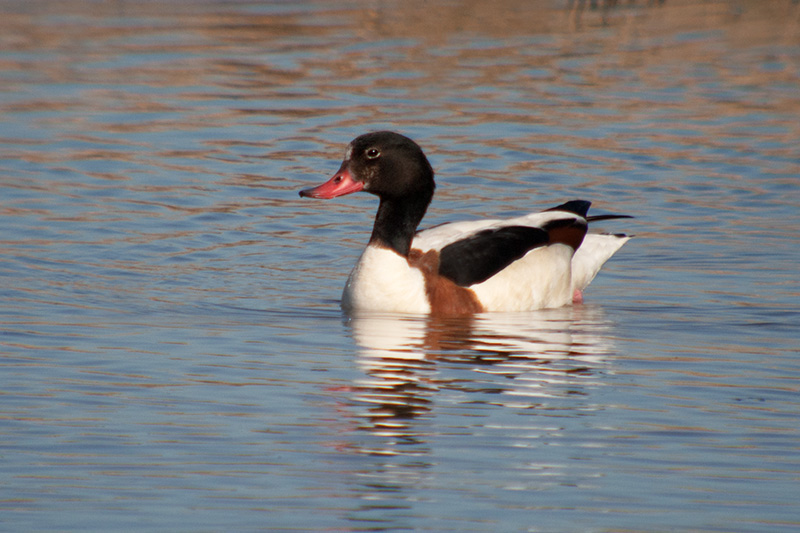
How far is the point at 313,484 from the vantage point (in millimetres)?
6055

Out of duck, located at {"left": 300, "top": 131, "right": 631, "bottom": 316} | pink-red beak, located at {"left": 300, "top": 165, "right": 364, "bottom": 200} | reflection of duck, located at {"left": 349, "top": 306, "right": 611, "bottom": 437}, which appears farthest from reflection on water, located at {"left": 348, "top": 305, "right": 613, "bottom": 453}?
pink-red beak, located at {"left": 300, "top": 165, "right": 364, "bottom": 200}

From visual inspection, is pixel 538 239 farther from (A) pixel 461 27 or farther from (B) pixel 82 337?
(A) pixel 461 27

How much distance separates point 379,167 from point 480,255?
95 centimetres

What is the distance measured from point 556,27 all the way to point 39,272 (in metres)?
14.9

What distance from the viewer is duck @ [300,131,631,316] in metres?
9.77

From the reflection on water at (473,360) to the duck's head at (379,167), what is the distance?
3.16 feet

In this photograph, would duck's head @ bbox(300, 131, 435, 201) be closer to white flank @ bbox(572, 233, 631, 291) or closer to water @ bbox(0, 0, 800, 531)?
water @ bbox(0, 0, 800, 531)

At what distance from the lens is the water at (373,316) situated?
604cm

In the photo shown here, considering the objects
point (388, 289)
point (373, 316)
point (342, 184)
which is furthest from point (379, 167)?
point (373, 316)

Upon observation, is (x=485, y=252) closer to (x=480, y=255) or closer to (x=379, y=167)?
(x=480, y=255)

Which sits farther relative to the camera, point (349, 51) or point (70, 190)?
point (349, 51)

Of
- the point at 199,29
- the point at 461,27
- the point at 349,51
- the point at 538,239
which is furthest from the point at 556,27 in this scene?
the point at 538,239

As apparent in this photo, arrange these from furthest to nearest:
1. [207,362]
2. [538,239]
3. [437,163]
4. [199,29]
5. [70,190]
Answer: [199,29] < [437,163] < [70,190] < [538,239] < [207,362]

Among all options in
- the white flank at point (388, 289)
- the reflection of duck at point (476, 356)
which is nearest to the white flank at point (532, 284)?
the reflection of duck at point (476, 356)
